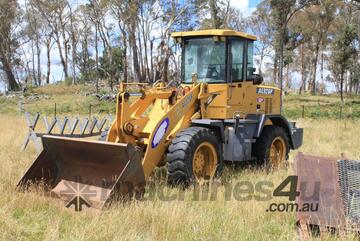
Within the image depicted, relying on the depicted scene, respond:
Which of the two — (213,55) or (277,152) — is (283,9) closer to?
(277,152)

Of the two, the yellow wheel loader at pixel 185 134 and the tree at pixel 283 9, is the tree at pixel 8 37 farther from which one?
the yellow wheel loader at pixel 185 134

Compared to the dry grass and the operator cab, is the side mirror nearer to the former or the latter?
the operator cab

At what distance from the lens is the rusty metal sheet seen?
523cm

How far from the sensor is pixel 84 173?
6.88 metres

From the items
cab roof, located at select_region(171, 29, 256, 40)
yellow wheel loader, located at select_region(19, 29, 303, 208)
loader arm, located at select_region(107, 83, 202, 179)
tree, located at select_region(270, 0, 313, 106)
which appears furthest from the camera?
tree, located at select_region(270, 0, 313, 106)

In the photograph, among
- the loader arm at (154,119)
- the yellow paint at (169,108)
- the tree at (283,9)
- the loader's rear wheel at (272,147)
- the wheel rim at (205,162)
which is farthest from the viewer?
the tree at (283,9)

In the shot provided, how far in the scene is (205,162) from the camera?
7859 mm

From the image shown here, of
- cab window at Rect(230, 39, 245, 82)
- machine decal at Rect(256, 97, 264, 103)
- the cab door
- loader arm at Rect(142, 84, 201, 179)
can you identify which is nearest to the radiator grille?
loader arm at Rect(142, 84, 201, 179)

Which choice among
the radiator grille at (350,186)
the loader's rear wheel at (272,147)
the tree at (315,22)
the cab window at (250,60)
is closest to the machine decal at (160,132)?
the loader's rear wheel at (272,147)

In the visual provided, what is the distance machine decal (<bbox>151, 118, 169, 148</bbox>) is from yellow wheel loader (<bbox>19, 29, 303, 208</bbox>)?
0.6 inches

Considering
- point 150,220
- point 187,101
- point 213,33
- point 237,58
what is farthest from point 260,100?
point 150,220

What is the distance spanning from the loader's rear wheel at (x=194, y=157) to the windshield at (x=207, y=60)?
1380 mm

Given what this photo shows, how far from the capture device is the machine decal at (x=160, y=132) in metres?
7.08

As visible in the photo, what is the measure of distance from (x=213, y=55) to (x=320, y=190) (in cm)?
398
